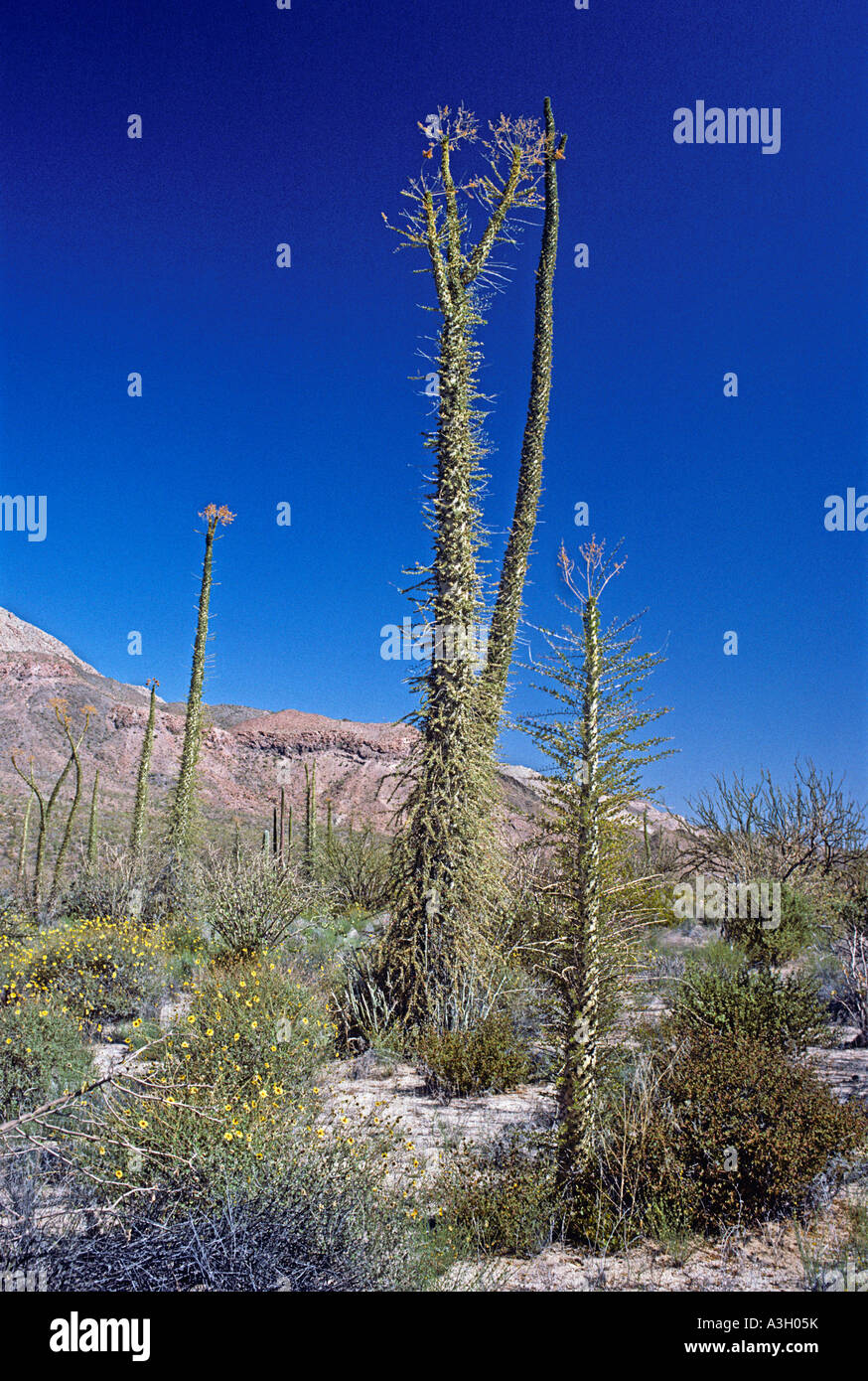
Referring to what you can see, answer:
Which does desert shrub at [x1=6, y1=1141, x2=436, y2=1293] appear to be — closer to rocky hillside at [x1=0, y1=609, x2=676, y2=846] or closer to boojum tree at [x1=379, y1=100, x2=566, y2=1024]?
boojum tree at [x1=379, y1=100, x2=566, y2=1024]

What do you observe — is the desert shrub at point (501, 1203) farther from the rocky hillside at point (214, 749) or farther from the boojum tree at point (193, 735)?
the rocky hillside at point (214, 749)

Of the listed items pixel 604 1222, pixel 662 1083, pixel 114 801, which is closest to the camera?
pixel 604 1222

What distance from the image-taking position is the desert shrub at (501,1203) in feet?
12.9

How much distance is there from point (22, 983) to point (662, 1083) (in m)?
5.93

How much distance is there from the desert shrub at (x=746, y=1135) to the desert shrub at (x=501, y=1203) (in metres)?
0.57

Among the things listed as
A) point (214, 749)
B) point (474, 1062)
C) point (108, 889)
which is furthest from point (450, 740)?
point (214, 749)

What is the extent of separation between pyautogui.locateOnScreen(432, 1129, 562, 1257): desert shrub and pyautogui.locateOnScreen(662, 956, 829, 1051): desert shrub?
1793 millimetres

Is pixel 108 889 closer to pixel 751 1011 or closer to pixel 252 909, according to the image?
pixel 252 909

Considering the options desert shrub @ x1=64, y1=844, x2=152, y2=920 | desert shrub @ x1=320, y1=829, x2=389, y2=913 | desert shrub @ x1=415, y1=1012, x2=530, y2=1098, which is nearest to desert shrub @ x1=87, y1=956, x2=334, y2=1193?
desert shrub @ x1=415, y1=1012, x2=530, y2=1098

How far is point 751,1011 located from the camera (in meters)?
6.00

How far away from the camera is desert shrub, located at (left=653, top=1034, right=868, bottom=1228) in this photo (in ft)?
13.8

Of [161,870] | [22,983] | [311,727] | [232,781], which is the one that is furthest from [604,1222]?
[311,727]

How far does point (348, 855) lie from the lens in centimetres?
1579
